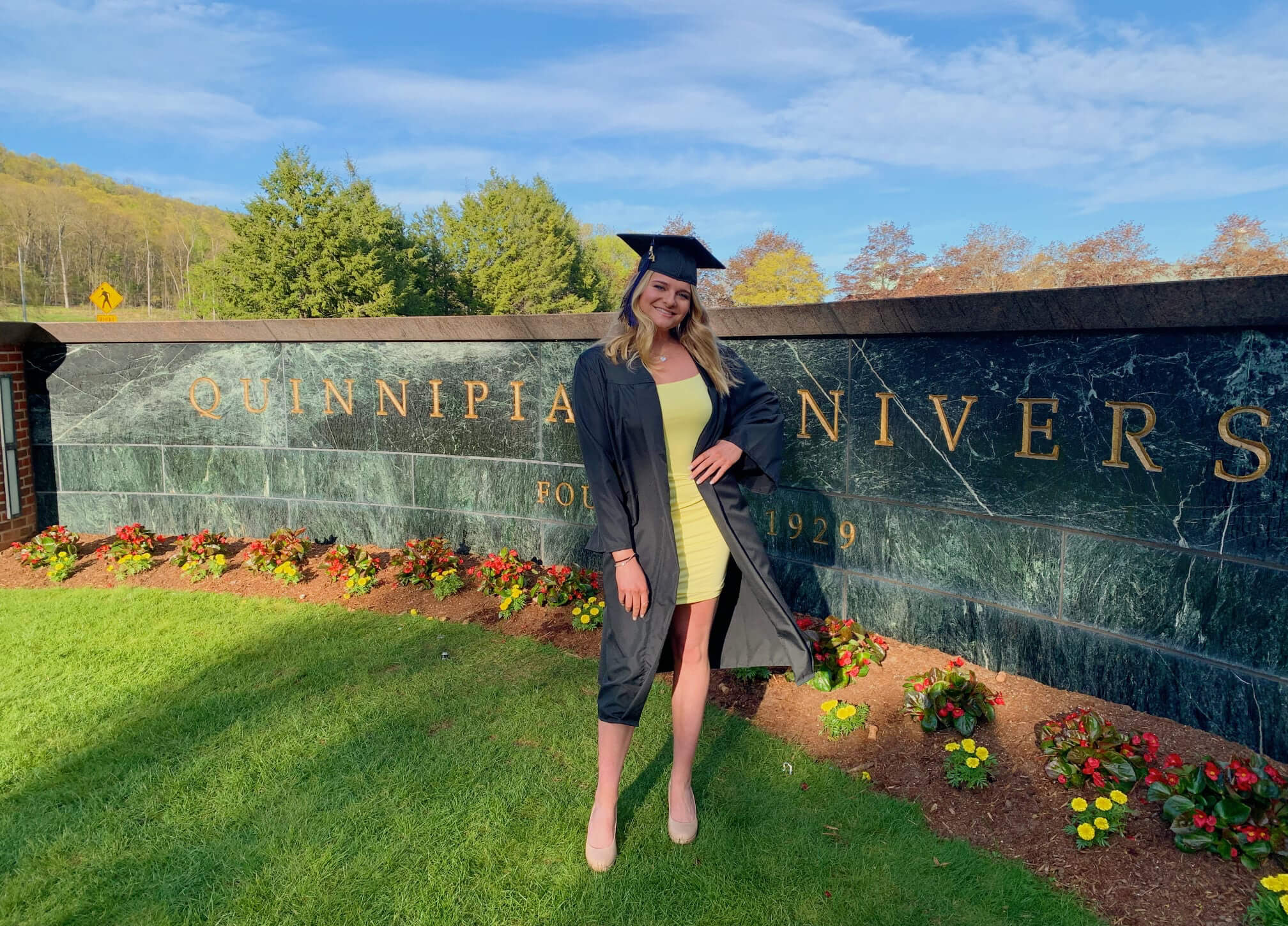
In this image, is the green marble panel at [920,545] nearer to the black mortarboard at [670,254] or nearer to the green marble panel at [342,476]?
the black mortarboard at [670,254]

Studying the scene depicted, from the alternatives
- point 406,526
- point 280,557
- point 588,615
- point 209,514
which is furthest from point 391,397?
point 588,615

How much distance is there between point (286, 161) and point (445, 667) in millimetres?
41970

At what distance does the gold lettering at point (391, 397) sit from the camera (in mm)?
6406

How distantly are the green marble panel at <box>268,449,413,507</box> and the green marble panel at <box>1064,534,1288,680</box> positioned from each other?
4.71 metres

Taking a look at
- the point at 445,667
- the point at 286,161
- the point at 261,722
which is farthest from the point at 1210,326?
the point at 286,161

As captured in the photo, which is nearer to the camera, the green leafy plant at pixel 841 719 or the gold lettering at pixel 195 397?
the green leafy plant at pixel 841 719

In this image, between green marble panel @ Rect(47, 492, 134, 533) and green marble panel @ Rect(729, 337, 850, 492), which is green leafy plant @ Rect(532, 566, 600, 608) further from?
green marble panel @ Rect(47, 492, 134, 533)

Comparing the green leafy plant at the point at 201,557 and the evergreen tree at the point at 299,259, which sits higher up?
the evergreen tree at the point at 299,259

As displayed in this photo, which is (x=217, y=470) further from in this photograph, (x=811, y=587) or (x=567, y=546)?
(x=811, y=587)

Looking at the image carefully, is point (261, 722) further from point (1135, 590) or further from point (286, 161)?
point (286, 161)

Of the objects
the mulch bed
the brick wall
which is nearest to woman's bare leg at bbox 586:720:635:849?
the mulch bed

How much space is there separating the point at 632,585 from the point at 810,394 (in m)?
2.54

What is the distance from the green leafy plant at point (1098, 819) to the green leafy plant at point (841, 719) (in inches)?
36.1

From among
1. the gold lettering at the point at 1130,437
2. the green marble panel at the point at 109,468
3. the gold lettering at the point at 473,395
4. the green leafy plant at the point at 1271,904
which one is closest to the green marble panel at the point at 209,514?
the green marble panel at the point at 109,468
